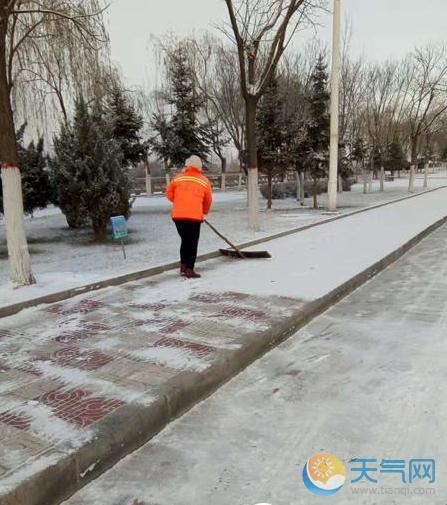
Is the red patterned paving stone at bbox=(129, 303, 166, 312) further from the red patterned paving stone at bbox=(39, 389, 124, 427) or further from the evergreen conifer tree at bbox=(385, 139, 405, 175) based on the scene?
the evergreen conifer tree at bbox=(385, 139, 405, 175)

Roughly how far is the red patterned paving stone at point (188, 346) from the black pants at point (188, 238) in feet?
9.36

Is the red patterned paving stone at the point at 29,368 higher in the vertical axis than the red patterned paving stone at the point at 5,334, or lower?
lower

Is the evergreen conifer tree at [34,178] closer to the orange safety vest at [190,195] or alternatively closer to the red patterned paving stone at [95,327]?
the orange safety vest at [190,195]

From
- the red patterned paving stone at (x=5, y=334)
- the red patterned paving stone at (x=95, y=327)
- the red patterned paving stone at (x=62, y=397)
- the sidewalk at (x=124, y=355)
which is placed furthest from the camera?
the red patterned paving stone at (x=95, y=327)

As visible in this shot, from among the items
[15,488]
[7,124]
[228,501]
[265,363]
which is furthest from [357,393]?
[7,124]

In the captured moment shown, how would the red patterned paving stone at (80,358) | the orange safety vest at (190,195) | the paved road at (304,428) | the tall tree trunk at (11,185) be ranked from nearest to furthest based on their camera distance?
1. the paved road at (304,428)
2. the red patterned paving stone at (80,358)
3. the tall tree trunk at (11,185)
4. the orange safety vest at (190,195)

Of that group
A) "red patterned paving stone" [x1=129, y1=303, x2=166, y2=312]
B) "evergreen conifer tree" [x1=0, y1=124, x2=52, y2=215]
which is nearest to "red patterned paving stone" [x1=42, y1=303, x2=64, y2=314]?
"red patterned paving stone" [x1=129, y1=303, x2=166, y2=312]

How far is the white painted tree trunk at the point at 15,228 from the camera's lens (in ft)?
21.5

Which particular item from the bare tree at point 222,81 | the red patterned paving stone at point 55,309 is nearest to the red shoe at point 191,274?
the red patterned paving stone at point 55,309

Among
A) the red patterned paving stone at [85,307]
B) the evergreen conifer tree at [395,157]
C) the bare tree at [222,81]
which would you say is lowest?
the red patterned paving stone at [85,307]

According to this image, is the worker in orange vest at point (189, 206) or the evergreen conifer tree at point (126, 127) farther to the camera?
the evergreen conifer tree at point (126, 127)

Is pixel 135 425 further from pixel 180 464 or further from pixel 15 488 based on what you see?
pixel 15 488

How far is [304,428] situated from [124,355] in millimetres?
1653

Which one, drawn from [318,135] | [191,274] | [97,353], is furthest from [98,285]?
[318,135]
